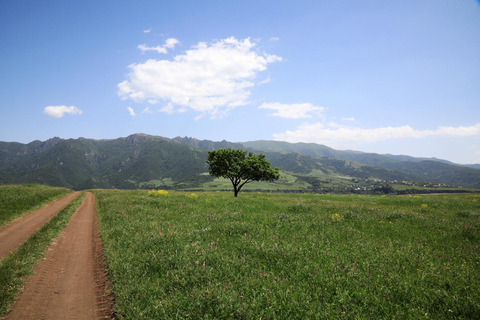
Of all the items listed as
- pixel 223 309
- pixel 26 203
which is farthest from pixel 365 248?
pixel 26 203

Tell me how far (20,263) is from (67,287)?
346 cm

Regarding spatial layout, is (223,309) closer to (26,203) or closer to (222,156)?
(26,203)

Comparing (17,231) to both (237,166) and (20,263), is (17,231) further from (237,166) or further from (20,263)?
(237,166)

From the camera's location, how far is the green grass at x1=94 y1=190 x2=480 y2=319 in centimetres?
634

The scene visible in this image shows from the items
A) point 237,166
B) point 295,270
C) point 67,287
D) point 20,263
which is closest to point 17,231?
point 20,263

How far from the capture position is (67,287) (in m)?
8.33

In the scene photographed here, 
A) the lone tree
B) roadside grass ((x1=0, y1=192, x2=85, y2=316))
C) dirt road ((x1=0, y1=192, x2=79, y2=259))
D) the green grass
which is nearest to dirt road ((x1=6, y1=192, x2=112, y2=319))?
roadside grass ((x1=0, y1=192, x2=85, y2=316))

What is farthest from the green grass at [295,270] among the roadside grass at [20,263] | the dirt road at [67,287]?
the roadside grass at [20,263]

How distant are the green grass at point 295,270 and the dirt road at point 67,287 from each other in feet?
1.90

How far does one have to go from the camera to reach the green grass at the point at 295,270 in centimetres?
634

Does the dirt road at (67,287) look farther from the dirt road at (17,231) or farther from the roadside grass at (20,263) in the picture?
the dirt road at (17,231)

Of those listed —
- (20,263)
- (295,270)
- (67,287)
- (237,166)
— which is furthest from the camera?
(237,166)

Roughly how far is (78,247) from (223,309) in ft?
36.2

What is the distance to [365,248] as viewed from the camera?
10383 mm
